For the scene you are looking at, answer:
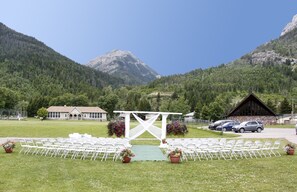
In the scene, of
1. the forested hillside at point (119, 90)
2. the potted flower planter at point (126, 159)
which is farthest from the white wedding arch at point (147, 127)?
the forested hillside at point (119, 90)

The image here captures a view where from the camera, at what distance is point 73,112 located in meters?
110

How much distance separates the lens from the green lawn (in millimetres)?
11273

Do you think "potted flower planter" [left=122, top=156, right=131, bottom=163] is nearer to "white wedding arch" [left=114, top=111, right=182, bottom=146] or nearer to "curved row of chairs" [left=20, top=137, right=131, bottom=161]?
"curved row of chairs" [left=20, top=137, right=131, bottom=161]

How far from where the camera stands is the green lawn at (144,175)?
11.3m

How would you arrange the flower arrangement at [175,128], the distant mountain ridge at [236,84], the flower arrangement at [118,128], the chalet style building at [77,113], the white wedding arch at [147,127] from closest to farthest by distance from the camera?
the white wedding arch at [147,127] < the flower arrangement at [118,128] < the flower arrangement at [175,128] < the chalet style building at [77,113] < the distant mountain ridge at [236,84]

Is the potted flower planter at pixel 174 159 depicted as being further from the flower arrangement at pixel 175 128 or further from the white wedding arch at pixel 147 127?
the flower arrangement at pixel 175 128

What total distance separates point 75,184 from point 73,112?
9980 cm

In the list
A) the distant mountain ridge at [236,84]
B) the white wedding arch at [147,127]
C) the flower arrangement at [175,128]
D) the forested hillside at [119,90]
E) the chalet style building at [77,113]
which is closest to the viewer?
the white wedding arch at [147,127]

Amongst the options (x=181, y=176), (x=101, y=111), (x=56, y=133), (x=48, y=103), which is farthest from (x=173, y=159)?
(x=48, y=103)

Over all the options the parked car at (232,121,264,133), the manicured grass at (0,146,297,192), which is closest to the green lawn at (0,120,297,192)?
the manicured grass at (0,146,297,192)

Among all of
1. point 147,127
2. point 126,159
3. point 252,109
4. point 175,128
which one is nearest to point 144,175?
point 126,159

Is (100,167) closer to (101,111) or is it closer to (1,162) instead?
(1,162)

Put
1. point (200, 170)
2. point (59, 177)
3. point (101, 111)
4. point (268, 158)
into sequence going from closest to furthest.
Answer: point (59, 177) < point (200, 170) < point (268, 158) < point (101, 111)

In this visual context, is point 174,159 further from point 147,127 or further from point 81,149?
point 147,127
